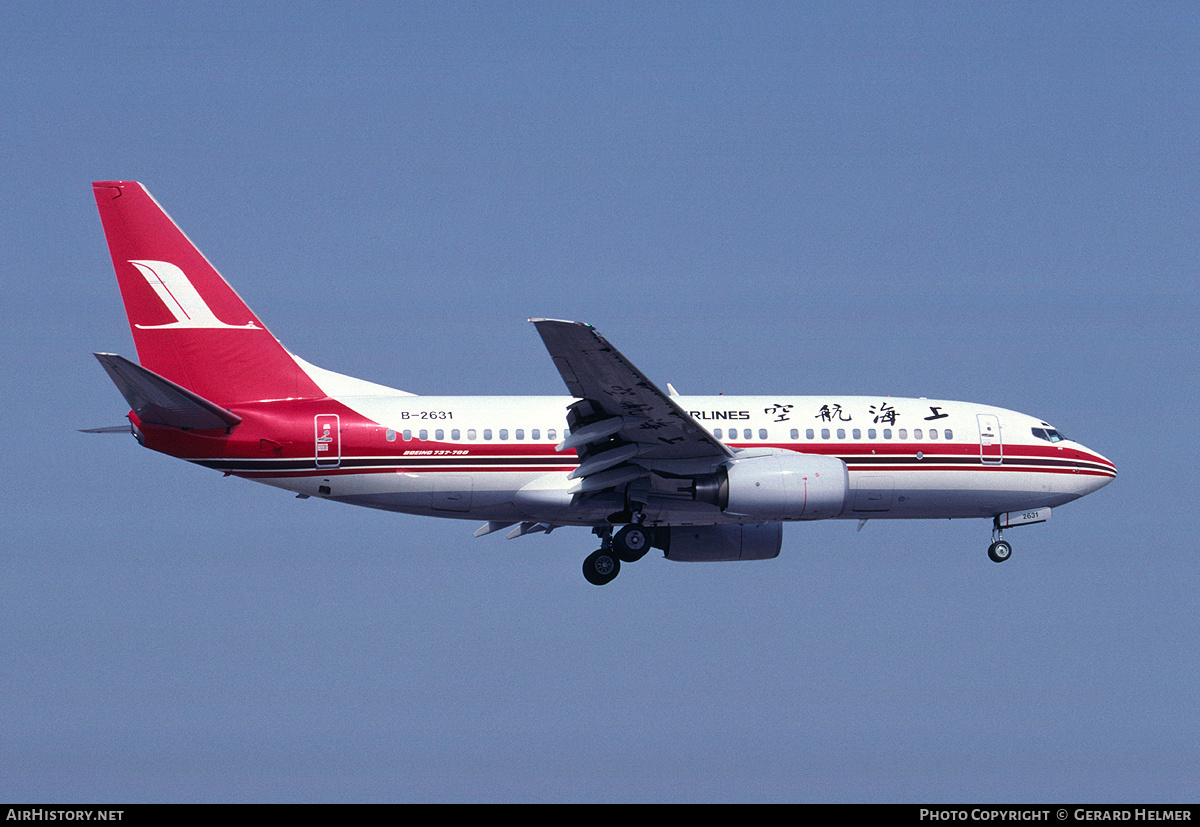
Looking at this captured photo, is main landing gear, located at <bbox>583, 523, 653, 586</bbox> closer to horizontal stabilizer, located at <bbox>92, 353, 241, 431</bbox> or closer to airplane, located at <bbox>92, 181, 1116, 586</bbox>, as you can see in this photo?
airplane, located at <bbox>92, 181, 1116, 586</bbox>

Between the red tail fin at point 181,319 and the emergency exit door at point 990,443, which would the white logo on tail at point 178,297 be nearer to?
the red tail fin at point 181,319

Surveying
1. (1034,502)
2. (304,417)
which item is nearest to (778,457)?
(1034,502)

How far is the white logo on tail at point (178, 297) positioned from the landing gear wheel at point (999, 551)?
71.9ft

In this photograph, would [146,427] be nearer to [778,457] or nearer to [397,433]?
[397,433]

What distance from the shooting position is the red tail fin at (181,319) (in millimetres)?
37781

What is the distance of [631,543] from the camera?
3856 cm

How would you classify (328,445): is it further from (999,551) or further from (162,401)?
(999,551)

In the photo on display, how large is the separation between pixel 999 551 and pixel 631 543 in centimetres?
1117

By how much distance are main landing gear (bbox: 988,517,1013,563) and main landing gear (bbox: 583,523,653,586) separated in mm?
10208

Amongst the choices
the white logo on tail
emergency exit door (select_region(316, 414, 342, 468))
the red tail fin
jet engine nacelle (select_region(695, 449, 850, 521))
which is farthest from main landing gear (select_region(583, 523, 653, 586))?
the white logo on tail

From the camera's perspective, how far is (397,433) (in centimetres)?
3716

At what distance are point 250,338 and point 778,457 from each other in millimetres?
14364
